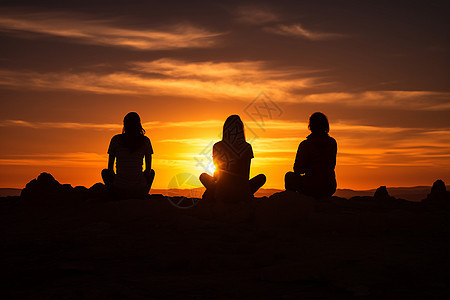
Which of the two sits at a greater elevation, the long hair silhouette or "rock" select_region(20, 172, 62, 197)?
the long hair silhouette

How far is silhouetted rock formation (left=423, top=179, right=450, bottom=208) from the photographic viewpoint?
11.5m

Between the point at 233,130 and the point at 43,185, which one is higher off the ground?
the point at 233,130

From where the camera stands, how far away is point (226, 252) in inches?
234

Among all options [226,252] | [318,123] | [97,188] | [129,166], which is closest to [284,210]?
[226,252]

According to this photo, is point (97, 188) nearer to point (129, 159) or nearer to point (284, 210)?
point (129, 159)

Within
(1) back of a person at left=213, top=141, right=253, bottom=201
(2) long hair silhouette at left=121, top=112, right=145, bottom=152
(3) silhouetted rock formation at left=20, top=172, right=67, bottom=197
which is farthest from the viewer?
(3) silhouetted rock formation at left=20, top=172, right=67, bottom=197

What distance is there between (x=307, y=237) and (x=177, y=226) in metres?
2.10

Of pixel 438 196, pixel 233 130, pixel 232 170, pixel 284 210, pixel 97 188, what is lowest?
pixel 284 210

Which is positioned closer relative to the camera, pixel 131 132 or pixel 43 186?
pixel 131 132

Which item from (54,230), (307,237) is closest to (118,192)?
(54,230)

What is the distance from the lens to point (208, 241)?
6445 millimetres

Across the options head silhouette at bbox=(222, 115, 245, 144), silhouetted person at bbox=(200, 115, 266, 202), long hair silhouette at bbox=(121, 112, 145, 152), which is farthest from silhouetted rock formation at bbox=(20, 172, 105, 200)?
head silhouette at bbox=(222, 115, 245, 144)

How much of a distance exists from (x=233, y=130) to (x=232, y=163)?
0.62m

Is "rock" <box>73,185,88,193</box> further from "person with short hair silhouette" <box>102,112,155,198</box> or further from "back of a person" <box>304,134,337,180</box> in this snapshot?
"back of a person" <box>304,134,337,180</box>
